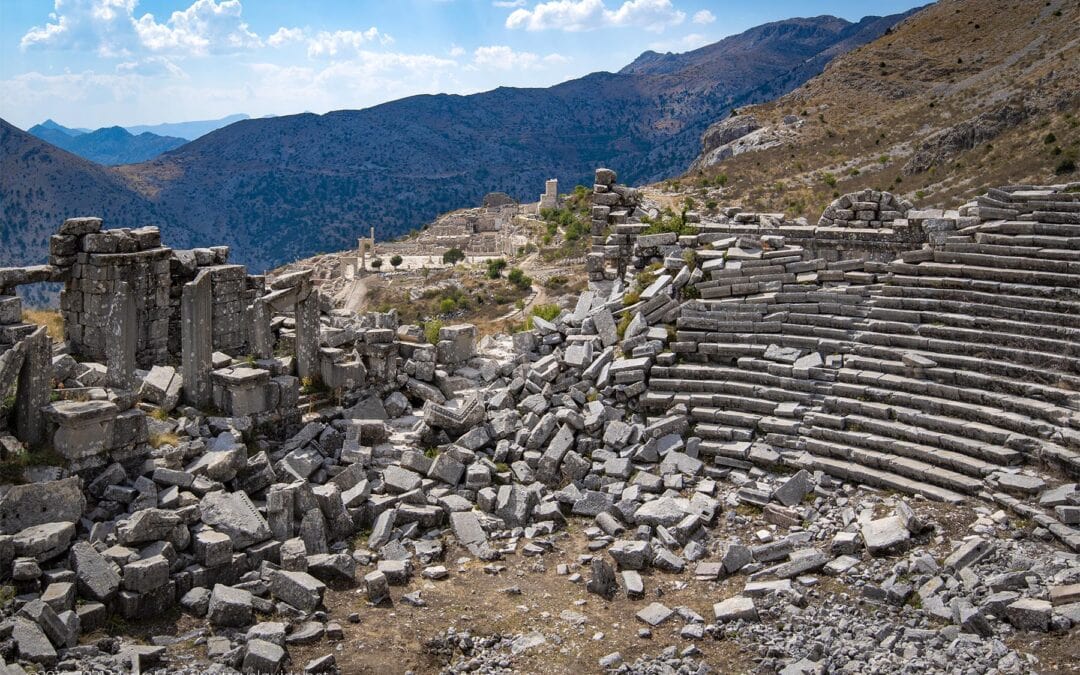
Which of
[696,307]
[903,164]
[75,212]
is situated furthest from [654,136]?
[696,307]

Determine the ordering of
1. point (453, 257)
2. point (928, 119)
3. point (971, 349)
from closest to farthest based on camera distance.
A: point (971, 349), point (928, 119), point (453, 257)

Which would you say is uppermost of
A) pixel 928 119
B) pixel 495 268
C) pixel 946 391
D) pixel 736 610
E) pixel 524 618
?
pixel 928 119

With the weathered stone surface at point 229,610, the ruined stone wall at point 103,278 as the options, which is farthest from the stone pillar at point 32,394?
the weathered stone surface at point 229,610

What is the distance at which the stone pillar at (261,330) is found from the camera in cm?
1447

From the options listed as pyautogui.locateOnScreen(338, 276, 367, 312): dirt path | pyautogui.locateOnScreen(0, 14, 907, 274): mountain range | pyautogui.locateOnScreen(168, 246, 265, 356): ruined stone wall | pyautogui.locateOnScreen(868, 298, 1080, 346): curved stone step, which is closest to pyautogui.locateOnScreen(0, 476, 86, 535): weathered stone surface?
pyautogui.locateOnScreen(168, 246, 265, 356): ruined stone wall

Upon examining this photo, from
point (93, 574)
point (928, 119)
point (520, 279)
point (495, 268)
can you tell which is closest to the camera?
point (93, 574)

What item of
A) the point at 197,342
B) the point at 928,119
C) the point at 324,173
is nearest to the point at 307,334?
the point at 197,342

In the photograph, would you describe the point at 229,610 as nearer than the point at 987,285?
Yes

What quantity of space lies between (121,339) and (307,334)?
298 centimetres

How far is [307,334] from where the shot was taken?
14.8 metres

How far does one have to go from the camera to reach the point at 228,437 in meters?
12.1

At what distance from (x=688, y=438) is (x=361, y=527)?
16.4 ft

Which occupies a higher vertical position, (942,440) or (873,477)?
(942,440)

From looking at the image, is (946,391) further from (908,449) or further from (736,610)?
(736,610)
